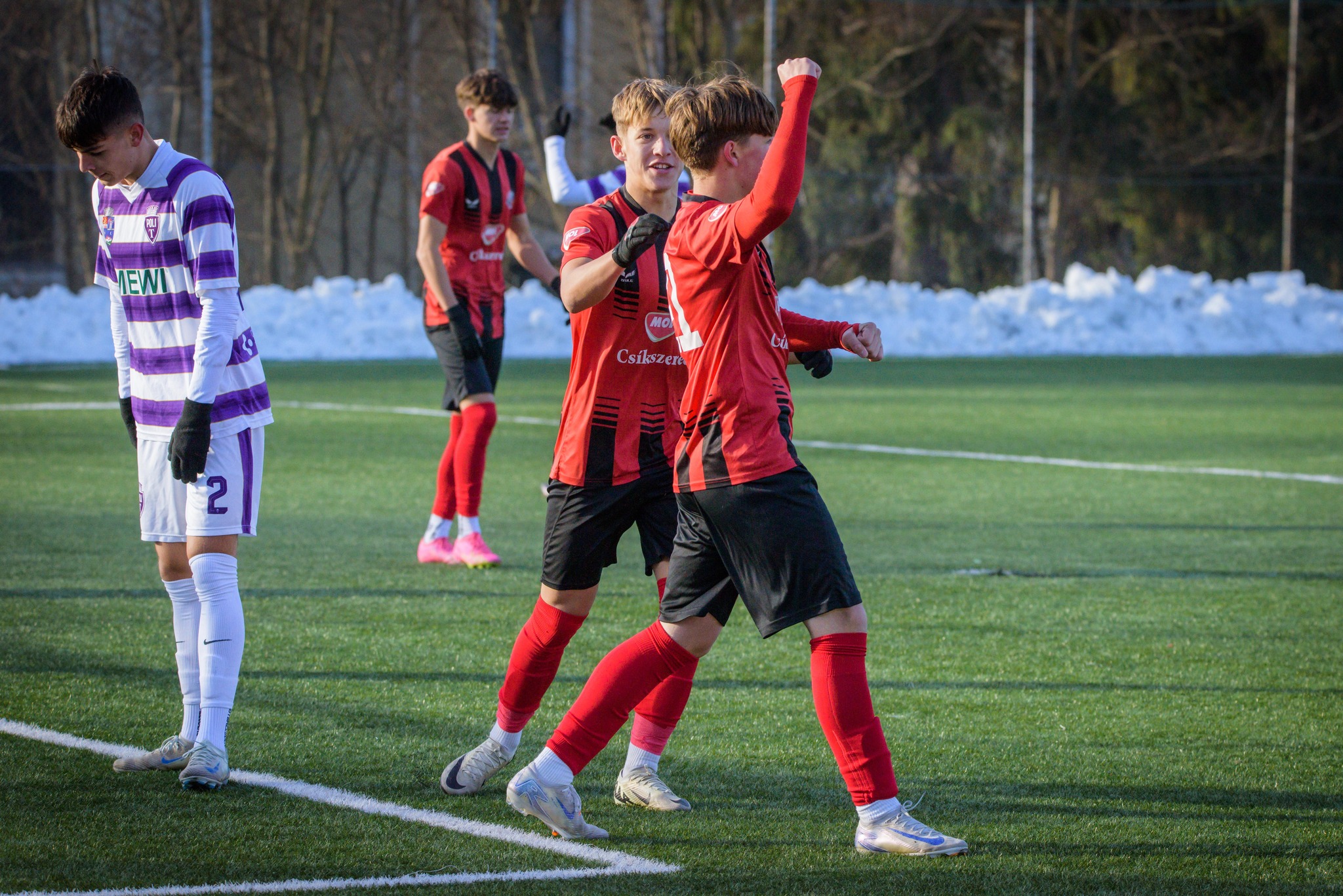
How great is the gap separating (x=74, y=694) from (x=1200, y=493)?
7246 mm

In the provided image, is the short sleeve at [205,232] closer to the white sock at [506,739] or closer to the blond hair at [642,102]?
the blond hair at [642,102]

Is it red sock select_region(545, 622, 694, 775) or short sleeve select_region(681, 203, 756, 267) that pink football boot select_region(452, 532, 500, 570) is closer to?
red sock select_region(545, 622, 694, 775)

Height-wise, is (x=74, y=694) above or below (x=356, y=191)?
below

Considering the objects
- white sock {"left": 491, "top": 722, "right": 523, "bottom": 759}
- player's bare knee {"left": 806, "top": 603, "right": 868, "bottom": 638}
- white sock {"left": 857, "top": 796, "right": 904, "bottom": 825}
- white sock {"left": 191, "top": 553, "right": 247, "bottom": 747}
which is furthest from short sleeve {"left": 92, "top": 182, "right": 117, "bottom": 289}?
white sock {"left": 857, "top": 796, "right": 904, "bottom": 825}

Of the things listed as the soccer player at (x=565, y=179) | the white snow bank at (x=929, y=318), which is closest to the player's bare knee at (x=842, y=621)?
the soccer player at (x=565, y=179)

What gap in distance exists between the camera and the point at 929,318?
25.4 metres

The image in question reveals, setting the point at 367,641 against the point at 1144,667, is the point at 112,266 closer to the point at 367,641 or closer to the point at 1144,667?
the point at 367,641

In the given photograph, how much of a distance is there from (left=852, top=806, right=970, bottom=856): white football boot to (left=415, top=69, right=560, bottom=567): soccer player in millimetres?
4176

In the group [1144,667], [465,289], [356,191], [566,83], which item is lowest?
[1144,667]

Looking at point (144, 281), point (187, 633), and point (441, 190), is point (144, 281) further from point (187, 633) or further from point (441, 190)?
point (441, 190)

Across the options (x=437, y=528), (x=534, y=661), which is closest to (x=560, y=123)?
(x=437, y=528)

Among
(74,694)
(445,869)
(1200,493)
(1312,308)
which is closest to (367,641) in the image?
(74,694)

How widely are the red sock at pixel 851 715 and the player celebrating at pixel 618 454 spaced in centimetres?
54

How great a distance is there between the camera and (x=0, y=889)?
3.36 m
